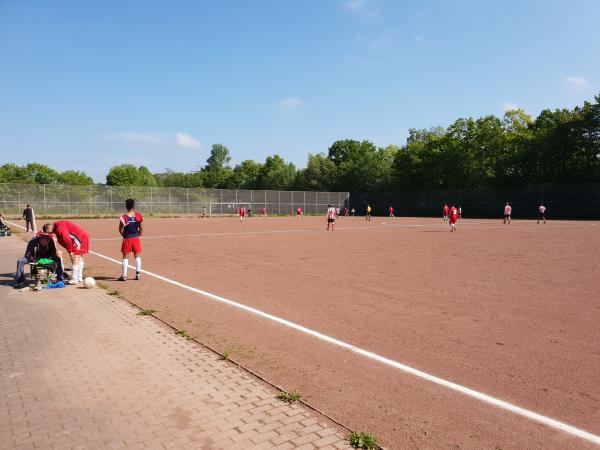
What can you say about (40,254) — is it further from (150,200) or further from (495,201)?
(495,201)

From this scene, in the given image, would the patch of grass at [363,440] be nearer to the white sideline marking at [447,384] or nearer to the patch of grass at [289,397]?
the patch of grass at [289,397]

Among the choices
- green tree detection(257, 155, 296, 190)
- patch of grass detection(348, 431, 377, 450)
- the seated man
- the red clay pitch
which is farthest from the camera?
green tree detection(257, 155, 296, 190)

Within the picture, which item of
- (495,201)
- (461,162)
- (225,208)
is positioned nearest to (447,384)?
(225,208)

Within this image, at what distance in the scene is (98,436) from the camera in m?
3.43

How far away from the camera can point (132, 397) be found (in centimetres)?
408

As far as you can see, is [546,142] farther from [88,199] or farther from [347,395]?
[347,395]

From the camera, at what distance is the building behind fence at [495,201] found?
154 ft

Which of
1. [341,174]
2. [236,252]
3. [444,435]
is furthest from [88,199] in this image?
[444,435]

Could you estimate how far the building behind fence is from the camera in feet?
154

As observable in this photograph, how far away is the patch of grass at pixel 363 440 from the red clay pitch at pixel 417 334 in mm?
94

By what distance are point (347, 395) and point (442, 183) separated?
220 ft

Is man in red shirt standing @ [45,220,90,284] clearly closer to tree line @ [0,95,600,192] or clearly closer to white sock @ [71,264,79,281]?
white sock @ [71,264,79,281]

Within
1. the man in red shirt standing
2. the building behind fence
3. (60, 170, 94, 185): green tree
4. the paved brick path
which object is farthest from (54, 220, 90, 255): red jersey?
(60, 170, 94, 185): green tree

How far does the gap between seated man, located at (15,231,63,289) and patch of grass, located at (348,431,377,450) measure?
27.1 ft
